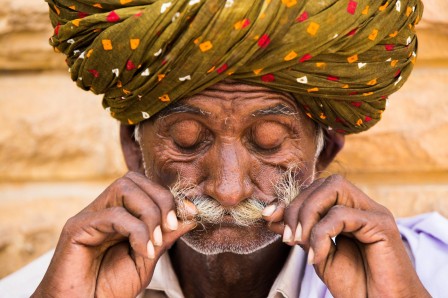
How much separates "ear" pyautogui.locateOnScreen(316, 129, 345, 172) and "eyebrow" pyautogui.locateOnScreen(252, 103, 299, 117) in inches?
15.0

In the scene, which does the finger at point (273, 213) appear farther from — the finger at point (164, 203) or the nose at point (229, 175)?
the finger at point (164, 203)

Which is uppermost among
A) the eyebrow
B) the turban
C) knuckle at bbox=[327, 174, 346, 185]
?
the turban

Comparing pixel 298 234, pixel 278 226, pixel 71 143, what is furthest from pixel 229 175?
pixel 71 143

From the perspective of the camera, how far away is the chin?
98.8 inches

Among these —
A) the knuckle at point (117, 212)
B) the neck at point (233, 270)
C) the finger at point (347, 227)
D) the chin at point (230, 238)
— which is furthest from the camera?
the neck at point (233, 270)

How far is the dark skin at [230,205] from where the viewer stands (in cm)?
224

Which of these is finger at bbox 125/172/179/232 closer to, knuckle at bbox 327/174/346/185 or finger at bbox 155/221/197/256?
finger at bbox 155/221/197/256

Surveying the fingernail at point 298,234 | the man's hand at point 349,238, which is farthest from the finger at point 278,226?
the fingernail at point 298,234

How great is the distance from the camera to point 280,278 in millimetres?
2783

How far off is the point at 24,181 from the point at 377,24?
188cm

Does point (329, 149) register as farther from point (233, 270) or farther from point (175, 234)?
point (175, 234)

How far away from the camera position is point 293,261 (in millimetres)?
Answer: 2812

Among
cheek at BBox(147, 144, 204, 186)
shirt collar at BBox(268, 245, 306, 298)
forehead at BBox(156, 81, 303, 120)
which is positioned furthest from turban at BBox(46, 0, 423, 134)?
shirt collar at BBox(268, 245, 306, 298)

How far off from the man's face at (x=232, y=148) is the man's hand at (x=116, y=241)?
0.65 ft
